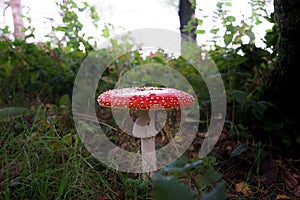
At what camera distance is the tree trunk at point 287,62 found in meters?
2.21

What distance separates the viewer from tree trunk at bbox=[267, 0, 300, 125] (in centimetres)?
221

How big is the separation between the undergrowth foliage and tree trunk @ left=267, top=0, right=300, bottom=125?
13 cm

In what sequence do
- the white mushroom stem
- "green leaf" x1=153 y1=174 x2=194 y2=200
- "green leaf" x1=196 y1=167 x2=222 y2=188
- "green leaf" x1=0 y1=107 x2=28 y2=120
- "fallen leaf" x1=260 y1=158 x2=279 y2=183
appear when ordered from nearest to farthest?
"green leaf" x1=153 y1=174 x2=194 y2=200 < "green leaf" x1=196 y1=167 x2=222 y2=188 < the white mushroom stem < "fallen leaf" x1=260 y1=158 x2=279 y2=183 < "green leaf" x1=0 y1=107 x2=28 y2=120

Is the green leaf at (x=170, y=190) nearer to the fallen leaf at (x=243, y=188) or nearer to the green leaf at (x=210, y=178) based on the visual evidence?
the green leaf at (x=210, y=178)

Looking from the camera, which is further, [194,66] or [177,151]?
[194,66]

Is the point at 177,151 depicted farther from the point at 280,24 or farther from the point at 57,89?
the point at 57,89

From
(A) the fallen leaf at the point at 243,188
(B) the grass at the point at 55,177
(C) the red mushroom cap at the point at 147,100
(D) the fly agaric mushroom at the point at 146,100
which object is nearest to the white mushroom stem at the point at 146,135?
(D) the fly agaric mushroom at the point at 146,100

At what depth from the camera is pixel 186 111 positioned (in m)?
2.87

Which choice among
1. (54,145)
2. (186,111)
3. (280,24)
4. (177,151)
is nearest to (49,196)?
(54,145)

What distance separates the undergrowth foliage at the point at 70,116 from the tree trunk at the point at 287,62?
5.2 inches

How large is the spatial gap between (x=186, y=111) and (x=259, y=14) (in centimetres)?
115

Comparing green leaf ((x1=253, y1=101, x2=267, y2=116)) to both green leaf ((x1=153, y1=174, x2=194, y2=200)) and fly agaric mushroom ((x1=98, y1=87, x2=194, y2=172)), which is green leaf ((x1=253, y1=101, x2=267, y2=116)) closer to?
fly agaric mushroom ((x1=98, y1=87, x2=194, y2=172))

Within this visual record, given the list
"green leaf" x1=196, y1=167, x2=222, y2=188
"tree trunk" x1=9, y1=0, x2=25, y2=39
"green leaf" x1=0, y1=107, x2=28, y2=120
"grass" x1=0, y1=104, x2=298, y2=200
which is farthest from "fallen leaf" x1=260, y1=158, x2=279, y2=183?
"tree trunk" x1=9, y1=0, x2=25, y2=39

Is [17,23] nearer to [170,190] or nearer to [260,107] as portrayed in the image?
[260,107]
